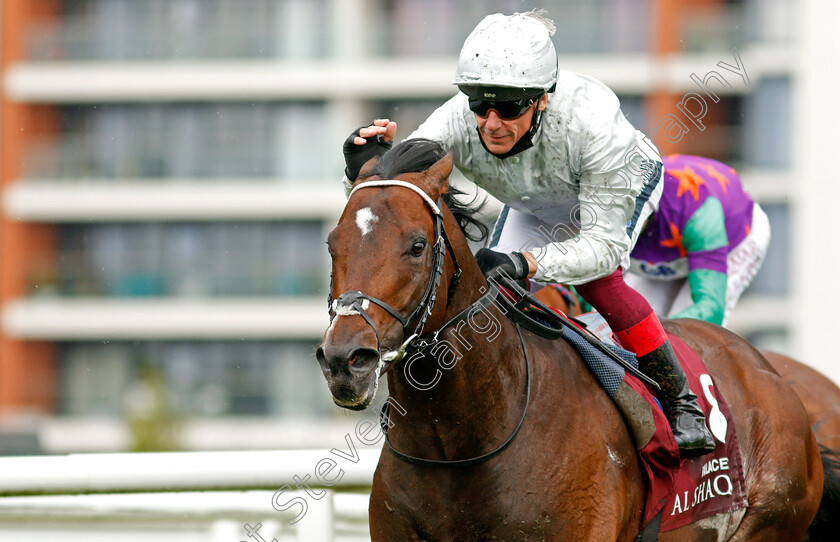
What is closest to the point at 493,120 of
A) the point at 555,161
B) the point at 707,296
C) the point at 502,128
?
the point at 502,128

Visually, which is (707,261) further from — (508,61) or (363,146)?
(363,146)

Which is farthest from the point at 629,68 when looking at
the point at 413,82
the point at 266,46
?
the point at 266,46

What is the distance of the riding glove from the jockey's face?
29 centimetres

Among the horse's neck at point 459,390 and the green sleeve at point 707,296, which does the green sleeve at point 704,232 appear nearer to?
the green sleeve at point 707,296

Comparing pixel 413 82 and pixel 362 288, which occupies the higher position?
pixel 362 288

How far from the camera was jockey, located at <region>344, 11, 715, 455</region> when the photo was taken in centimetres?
303

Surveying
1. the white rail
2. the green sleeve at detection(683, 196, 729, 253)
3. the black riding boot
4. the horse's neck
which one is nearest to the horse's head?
the horse's neck

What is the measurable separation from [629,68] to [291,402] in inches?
396

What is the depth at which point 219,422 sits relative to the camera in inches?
948

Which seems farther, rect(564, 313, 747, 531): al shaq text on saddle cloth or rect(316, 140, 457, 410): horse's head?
rect(564, 313, 747, 531): al shaq text on saddle cloth

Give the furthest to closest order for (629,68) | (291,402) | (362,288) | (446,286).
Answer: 1. (291,402)
2. (629,68)
3. (446,286)
4. (362,288)

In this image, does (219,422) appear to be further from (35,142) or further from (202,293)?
(35,142)

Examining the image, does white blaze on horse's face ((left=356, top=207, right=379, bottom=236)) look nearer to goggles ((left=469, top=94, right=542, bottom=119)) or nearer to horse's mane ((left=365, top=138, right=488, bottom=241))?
horse's mane ((left=365, top=138, right=488, bottom=241))

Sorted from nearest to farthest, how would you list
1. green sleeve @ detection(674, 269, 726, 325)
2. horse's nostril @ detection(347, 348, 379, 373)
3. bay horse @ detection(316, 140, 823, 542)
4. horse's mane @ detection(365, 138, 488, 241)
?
horse's nostril @ detection(347, 348, 379, 373) → bay horse @ detection(316, 140, 823, 542) → horse's mane @ detection(365, 138, 488, 241) → green sleeve @ detection(674, 269, 726, 325)
